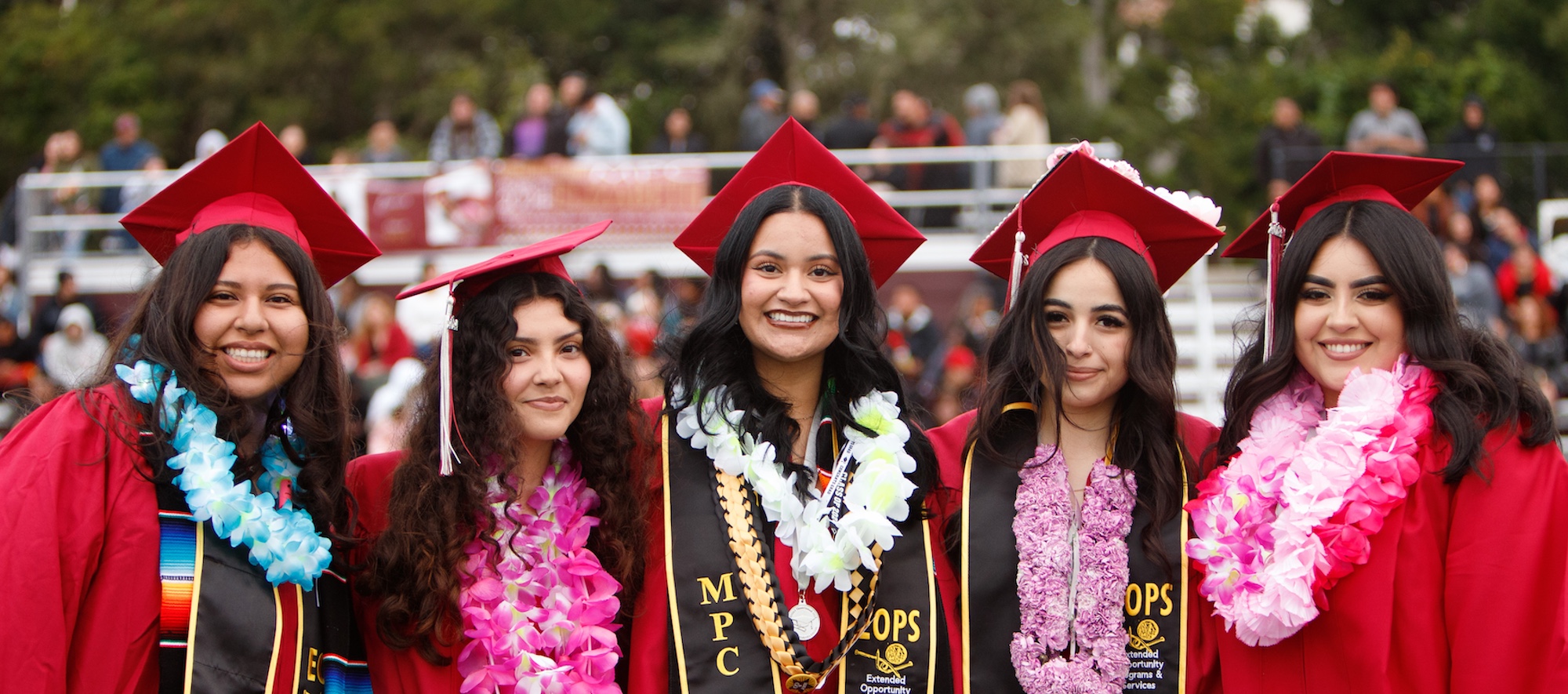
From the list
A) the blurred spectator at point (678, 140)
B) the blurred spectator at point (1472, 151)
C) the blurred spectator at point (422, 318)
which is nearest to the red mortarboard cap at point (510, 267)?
the blurred spectator at point (422, 318)

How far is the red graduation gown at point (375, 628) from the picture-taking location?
3.26m

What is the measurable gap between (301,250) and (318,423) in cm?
43

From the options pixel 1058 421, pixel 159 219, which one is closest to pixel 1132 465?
pixel 1058 421

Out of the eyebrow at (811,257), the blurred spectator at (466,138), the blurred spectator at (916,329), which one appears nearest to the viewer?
the eyebrow at (811,257)

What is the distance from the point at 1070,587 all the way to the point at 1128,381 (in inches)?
22.0

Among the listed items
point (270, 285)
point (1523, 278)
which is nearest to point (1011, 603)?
point (270, 285)

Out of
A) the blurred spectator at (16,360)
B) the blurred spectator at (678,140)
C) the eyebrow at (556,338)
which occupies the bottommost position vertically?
the eyebrow at (556,338)

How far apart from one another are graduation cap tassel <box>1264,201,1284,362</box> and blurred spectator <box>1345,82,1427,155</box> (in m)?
7.66

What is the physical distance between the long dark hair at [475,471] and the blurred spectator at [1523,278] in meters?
8.04

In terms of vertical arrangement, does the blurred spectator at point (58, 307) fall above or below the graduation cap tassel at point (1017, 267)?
above

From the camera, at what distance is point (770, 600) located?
3.34m

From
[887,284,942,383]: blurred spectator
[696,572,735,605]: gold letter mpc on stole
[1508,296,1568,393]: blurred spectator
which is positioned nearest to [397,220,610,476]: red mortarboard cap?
[696,572,735,605]: gold letter mpc on stole

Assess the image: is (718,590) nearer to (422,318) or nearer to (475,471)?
(475,471)

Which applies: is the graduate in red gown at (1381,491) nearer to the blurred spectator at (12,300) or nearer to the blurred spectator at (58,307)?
the blurred spectator at (58,307)
